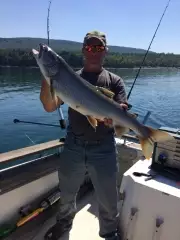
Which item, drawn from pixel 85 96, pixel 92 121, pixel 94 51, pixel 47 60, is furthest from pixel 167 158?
pixel 47 60

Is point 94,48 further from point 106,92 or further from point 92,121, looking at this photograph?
point 92,121

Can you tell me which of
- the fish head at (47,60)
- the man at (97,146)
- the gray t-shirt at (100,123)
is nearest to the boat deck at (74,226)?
the man at (97,146)

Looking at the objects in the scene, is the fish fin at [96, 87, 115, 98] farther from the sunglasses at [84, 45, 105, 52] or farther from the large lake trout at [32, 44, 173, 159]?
the sunglasses at [84, 45, 105, 52]

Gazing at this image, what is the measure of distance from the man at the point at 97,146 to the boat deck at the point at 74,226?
0.54m

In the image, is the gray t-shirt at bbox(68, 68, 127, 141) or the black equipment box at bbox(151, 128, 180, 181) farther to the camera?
the black equipment box at bbox(151, 128, 180, 181)

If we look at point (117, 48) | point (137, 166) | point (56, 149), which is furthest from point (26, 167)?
point (117, 48)

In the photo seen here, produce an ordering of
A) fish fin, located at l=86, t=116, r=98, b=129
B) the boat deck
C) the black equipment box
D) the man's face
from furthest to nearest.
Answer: the boat deck < the black equipment box < the man's face < fish fin, located at l=86, t=116, r=98, b=129

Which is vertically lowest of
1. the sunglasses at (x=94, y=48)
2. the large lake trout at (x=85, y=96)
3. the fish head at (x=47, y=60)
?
the large lake trout at (x=85, y=96)

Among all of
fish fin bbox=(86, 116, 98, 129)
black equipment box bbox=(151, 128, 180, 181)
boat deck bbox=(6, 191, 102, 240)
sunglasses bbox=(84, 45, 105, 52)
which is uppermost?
sunglasses bbox=(84, 45, 105, 52)

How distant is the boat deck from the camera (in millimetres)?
3605

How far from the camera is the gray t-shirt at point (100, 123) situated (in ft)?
9.97

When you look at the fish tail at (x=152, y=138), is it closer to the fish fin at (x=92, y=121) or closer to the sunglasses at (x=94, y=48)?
the fish fin at (x=92, y=121)

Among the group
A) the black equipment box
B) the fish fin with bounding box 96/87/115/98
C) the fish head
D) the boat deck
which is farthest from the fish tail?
the boat deck

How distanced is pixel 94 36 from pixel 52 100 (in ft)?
2.78
